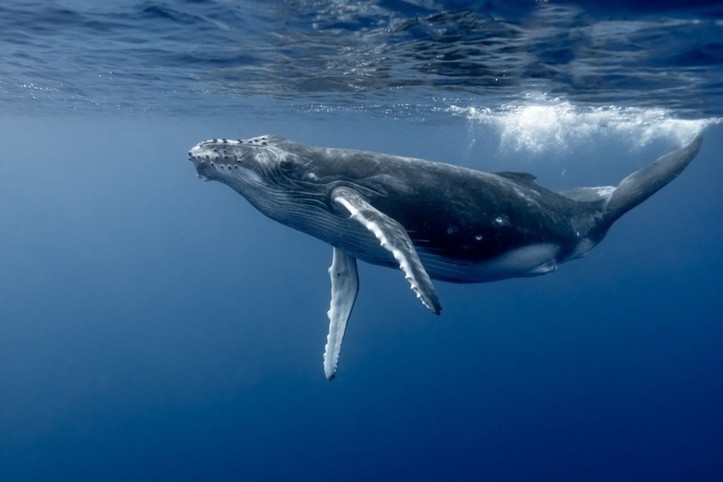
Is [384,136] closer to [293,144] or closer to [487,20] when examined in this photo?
→ [487,20]

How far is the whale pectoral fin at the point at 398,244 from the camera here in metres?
5.03

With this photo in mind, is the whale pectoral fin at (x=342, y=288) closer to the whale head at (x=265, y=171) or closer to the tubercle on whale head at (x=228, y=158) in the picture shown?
the whale head at (x=265, y=171)

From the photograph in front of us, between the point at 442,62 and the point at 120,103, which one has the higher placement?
the point at 442,62

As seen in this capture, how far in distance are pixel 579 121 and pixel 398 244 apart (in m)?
33.0

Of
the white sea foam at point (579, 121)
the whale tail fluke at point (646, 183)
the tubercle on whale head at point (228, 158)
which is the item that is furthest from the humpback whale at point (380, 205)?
the white sea foam at point (579, 121)

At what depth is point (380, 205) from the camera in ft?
23.2

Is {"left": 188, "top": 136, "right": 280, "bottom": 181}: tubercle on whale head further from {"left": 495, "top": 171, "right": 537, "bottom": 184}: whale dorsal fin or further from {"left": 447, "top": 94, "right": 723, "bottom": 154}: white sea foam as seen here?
{"left": 447, "top": 94, "right": 723, "bottom": 154}: white sea foam

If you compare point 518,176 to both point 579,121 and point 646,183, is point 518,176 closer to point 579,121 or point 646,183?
point 646,183

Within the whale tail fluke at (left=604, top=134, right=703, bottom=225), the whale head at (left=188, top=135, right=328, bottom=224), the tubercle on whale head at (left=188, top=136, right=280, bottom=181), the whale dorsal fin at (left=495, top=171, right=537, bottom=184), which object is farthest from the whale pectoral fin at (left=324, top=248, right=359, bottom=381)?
the whale tail fluke at (left=604, top=134, right=703, bottom=225)

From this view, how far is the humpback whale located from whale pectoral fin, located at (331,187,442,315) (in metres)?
0.03

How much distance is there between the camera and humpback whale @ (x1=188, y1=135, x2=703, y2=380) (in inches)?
272

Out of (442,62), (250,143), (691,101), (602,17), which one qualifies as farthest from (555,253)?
(691,101)

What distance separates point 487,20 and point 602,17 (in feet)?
8.65

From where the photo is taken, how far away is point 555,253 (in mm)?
9188
